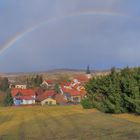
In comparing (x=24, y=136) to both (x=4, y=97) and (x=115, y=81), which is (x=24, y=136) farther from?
(x=4, y=97)

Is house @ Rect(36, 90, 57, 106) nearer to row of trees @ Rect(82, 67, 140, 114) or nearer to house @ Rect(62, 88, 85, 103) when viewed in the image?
house @ Rect(62, 88, 85, 103)

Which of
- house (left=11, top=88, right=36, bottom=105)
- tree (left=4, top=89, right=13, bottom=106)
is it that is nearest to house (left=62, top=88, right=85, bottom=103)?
house (left=11, top=88, right=36, bottom=105)

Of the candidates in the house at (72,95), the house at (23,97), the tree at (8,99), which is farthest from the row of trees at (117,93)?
the house at (23,97)

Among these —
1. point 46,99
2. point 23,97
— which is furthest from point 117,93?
point 23,97

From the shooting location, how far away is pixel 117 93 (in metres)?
44.2

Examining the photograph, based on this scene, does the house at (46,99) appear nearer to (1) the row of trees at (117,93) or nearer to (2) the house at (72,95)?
(2) the house at (72,95)

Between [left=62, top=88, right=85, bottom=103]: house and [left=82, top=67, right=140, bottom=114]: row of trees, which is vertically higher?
[left=82, top=67, right=140, bottom=114]: row of trees

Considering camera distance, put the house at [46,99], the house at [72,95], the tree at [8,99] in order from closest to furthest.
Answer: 1. the tree at [8,99]
2. the house at [46,99]
3. the house at [72,95]

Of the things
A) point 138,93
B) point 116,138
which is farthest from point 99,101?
point 116,138

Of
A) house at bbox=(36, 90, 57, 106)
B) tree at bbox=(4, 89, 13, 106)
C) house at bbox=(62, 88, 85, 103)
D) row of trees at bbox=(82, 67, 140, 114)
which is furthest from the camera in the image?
house at bbox=(62, 88, 85, 103)

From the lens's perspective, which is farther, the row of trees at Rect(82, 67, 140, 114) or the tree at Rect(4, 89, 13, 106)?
the tree at Rect(4, 89, 13, 106)

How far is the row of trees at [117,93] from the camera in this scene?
40.8 meters

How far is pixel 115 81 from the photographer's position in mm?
46219

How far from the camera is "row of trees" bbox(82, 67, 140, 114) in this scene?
40.8m
